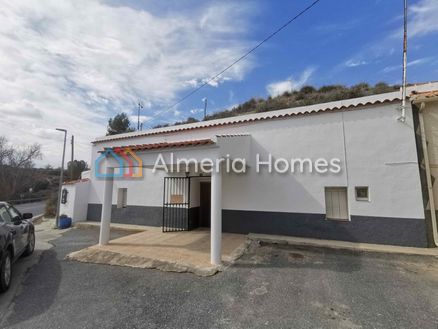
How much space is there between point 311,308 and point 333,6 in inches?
272

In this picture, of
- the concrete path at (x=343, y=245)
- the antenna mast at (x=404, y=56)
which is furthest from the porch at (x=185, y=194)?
the antenna mast at (x=404, y=56)

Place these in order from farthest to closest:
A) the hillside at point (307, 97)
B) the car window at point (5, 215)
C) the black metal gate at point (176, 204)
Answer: the hillside at point (307, 97) → the black metal gate at point (176, 204) → the car window at point (5, 215)

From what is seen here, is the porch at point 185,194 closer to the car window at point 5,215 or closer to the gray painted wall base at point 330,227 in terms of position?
the gray painted wall base at point 330,227

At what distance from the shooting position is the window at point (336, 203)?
6680mm

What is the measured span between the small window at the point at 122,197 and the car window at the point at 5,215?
5245mm

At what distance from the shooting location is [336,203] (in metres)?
6.77

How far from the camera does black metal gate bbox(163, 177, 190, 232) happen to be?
874 cm

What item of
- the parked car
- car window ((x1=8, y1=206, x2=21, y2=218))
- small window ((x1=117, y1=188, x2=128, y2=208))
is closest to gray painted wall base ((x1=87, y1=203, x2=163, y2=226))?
small window ((x1=117, y1=188, x2=128, y2=208))

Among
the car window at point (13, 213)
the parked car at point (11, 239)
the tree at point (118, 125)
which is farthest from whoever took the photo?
the tree at point (118, 125)

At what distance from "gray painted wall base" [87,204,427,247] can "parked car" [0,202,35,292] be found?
18.6 ft

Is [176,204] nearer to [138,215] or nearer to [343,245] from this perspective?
[138,215]

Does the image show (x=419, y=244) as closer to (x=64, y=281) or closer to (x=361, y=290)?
(x=361, y=290)

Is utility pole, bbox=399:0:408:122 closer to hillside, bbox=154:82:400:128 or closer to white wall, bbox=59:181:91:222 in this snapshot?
hillside, bbox=154:82:400:128

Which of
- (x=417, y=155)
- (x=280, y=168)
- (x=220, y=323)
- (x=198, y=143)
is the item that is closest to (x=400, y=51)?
(x=417, y=155)
